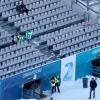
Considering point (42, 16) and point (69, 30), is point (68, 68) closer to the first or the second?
point (69, 30)

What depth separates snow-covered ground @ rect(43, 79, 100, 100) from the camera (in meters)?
27.5

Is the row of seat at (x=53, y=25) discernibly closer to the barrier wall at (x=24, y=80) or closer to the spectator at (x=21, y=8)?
the spectator at (x=21, y=8)

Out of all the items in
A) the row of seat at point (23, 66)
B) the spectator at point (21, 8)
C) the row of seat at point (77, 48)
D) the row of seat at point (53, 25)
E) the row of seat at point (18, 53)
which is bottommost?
the row of seat at point (23, 66)

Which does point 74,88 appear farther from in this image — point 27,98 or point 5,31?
point 5,31

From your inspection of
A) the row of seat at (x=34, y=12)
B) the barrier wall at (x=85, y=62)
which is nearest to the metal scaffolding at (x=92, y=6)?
the row of seat at (x=34, y=12)

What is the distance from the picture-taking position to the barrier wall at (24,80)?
85.4 feet

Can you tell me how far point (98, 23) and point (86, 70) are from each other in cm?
362

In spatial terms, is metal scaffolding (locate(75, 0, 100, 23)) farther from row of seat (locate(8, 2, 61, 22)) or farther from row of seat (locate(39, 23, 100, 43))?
row of seat (locate(8, 2, 61, 22))

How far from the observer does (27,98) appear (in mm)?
26922

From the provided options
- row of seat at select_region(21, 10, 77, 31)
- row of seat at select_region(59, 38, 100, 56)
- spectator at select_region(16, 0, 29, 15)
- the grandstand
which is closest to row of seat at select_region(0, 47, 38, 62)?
the grandstand

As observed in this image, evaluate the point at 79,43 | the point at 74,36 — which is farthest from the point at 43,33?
the point at 79,43

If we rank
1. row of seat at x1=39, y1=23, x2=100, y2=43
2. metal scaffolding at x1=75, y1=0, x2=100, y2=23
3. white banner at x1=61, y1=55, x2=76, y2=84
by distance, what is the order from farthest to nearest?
metal scaffolding at x1=75, y1=0, x2=100, y2=23 < row of seat at x1=39, y1=23, x2=100, y2=43 < white banner at x1=61, y1=55, x2=76, y2=84

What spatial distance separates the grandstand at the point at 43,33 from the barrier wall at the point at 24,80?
50 cm

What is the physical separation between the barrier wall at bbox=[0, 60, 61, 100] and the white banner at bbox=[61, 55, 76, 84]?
0.97 ft
